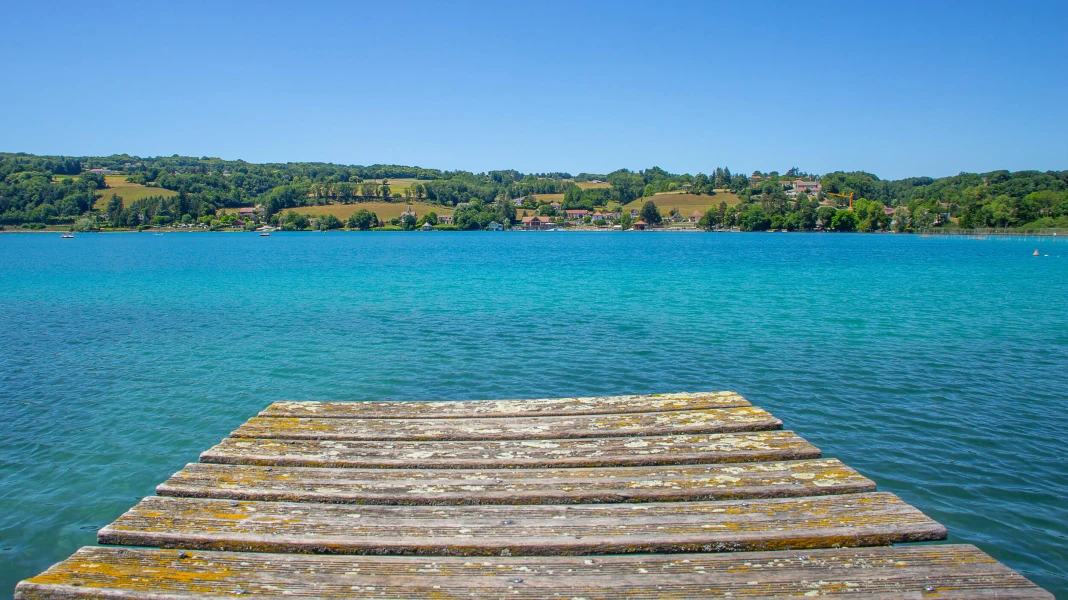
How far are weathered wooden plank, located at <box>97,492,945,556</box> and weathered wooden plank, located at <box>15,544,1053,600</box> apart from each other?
0.11m

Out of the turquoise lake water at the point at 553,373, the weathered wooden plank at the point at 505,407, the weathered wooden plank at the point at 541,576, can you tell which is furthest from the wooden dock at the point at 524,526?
the turquoise lake water at the point at 553,373

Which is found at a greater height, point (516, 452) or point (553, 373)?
point (516, 452)

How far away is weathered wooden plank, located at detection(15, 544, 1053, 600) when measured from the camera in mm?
3492

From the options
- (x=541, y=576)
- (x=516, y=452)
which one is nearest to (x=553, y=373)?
(x=516, y=452)

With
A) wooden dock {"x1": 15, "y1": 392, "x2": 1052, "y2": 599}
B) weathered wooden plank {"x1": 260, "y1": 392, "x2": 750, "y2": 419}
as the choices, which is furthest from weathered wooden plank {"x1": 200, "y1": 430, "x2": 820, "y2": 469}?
weathered wooden plank {"x1": 260, "y1": 392, "x2": 750, "y2": 419}

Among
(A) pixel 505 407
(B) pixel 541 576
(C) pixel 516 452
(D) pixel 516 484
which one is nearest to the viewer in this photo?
(B) pixel 541 576

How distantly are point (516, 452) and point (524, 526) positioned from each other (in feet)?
4.62

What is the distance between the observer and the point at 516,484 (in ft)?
16.0

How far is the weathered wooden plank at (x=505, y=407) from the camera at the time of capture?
6.96 meters

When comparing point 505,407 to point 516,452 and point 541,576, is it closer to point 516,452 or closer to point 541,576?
point 516,452

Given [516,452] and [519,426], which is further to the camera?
[519,426]

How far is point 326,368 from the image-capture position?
1772cm

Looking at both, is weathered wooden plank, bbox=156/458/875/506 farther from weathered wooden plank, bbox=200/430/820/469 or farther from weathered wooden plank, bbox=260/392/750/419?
weathered wooden plank, bbox=260/392/750/419

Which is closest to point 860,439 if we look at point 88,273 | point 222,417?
point 222,417
